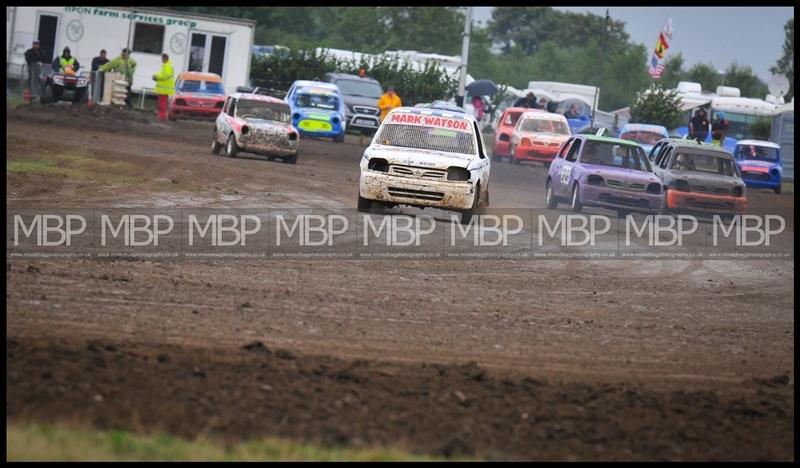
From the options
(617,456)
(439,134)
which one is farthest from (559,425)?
(439,134)

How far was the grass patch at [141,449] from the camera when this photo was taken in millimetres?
5559

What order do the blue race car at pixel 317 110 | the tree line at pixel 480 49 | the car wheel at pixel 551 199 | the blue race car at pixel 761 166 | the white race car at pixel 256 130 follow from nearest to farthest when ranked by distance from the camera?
the car wheel at pixel 551 199 → the white race car at pixel 256 130 → the blue race car at pixel 317 110 → the blue race car at pixel 761 166 → the tree line at pixel 480 49

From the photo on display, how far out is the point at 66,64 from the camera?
34406 millimetres

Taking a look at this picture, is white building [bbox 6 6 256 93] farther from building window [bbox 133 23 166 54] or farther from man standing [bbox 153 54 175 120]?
man standing [bbox 153 54 175 120]

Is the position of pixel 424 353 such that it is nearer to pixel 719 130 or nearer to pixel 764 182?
pixel 764 182

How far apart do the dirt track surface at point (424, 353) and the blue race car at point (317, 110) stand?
1778 cm

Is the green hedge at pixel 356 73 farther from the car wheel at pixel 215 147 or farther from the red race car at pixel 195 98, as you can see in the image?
the car wheel at pixel 215 147

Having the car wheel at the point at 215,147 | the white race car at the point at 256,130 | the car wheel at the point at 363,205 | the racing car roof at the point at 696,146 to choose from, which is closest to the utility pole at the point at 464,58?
the white race car at the point at 256,130

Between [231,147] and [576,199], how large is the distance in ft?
28.2

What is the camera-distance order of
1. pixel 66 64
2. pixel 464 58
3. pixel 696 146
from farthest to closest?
pixel 464 58 < pixel 66 64 < pixel 696 146

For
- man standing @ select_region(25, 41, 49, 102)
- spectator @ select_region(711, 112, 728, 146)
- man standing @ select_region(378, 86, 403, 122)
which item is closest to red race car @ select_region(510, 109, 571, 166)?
man standing @ select_region(378, 86, 403, 122)

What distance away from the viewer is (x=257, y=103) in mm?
25812

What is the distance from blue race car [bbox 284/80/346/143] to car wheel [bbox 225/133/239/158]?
708 cm

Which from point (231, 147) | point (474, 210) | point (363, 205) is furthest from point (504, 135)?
point (363, 205)
